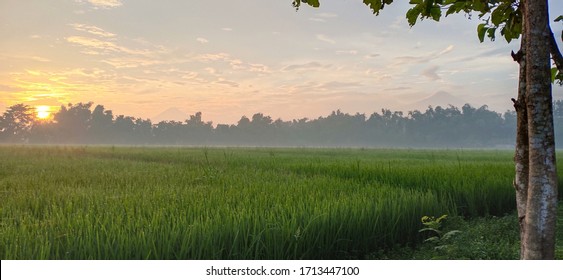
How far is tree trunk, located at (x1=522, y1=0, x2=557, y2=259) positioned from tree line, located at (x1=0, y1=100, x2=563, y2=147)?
107 m

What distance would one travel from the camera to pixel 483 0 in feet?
10.1

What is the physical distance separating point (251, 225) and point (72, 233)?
1.66 metres

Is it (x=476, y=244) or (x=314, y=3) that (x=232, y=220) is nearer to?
(x=314, y=3)

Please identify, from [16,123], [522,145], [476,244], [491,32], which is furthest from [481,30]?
[16,123]

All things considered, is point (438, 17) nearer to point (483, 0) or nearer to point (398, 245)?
point (483, 0)

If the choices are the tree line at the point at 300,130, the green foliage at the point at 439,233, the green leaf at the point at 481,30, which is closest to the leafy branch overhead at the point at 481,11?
the green leaf at the point at 481,30

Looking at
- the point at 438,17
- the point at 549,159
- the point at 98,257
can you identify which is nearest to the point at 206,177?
the point at 98,257

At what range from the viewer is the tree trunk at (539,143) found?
2311 mm

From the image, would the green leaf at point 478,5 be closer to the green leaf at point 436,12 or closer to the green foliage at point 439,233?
the green leaf at point 436,12

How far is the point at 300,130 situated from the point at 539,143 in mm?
113971

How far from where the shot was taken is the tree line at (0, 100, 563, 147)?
104562 millimetres

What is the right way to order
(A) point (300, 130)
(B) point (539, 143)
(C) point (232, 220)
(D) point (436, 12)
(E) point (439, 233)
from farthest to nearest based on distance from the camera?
1. (A) point (300, 130)
2. (E) point (439, 233)
3. (C) point (232, 220)
4. (D) point (436, 12)
5. (B) point (539, 143)

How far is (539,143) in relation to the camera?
2320 millimetres
